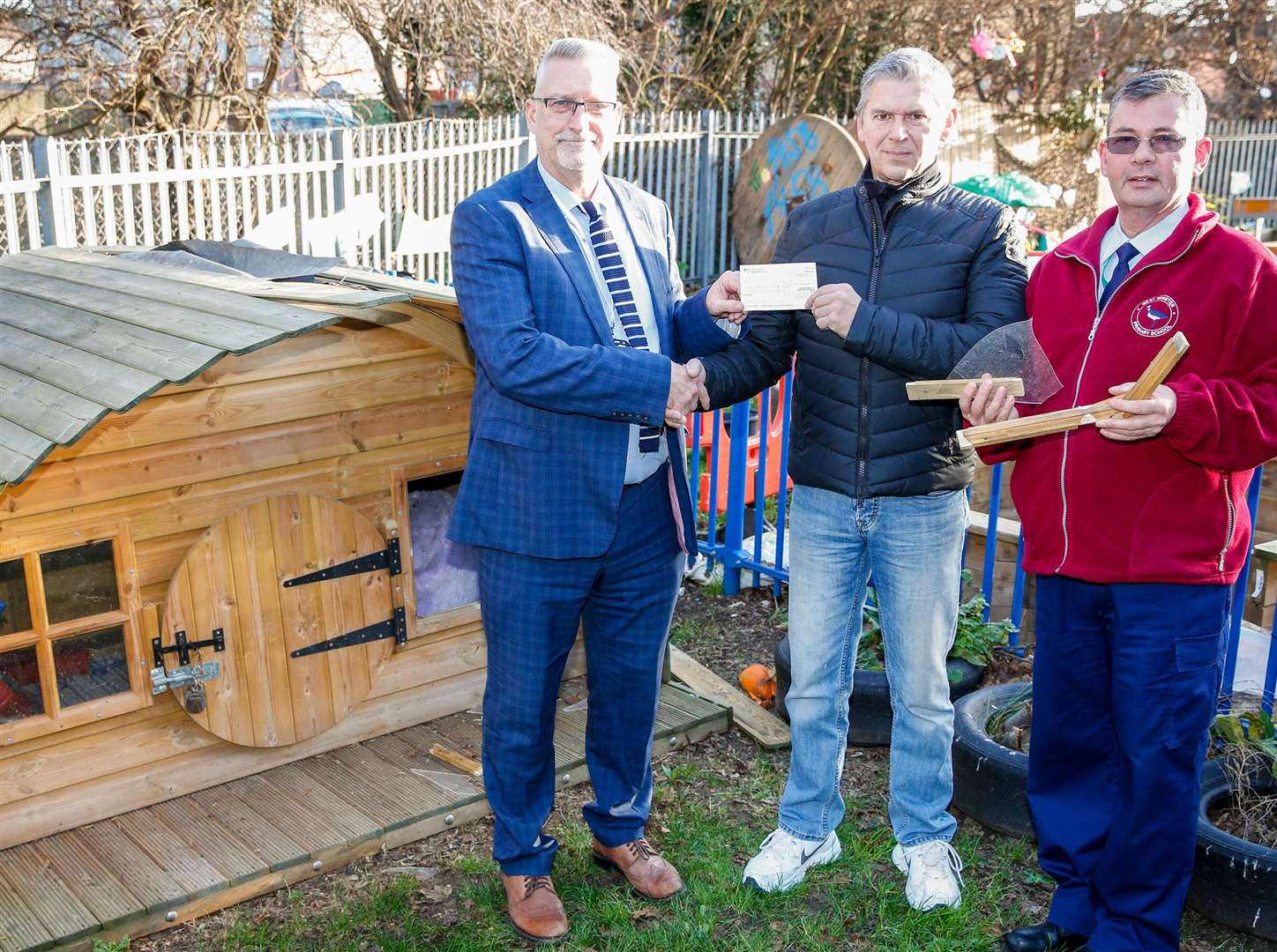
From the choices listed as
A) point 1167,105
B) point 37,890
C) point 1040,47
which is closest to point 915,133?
point 1167,105

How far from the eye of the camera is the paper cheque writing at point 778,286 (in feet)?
9.80

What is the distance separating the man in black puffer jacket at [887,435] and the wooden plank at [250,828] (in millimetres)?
1353

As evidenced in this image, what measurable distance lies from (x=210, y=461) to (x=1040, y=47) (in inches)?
643

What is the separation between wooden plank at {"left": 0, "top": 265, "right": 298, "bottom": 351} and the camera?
3121 mm

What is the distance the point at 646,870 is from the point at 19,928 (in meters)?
1.68

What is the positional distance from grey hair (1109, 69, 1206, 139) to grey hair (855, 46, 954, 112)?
431 millimetres

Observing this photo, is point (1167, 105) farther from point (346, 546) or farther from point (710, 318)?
point (346, 546)

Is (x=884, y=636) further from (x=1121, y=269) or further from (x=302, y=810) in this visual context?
(x=302, y=810)

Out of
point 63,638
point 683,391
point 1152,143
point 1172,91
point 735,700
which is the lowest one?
point 735,700

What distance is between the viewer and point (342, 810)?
3803mm

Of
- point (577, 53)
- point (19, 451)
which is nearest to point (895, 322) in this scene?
point (577, 53)

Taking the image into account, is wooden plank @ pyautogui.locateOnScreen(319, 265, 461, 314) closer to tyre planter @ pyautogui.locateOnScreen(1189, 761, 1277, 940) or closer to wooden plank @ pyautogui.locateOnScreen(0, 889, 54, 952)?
wooden plank @ pyautogui.locateOnScreen(0, 889, 54, 952)

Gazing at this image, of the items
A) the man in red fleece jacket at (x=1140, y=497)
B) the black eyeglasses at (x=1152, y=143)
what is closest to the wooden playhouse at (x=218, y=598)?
the man in red fleece jacket at (x=1140, y=497)

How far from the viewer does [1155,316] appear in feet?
8.92
